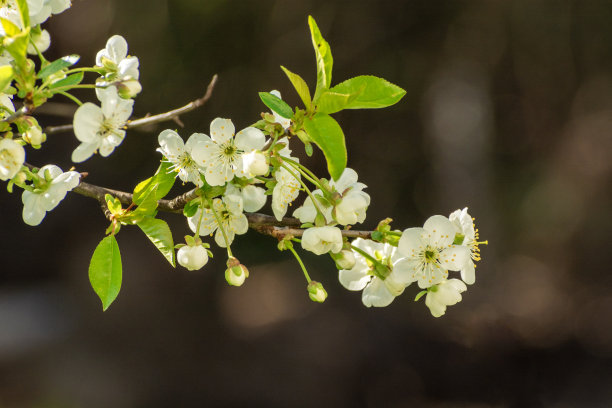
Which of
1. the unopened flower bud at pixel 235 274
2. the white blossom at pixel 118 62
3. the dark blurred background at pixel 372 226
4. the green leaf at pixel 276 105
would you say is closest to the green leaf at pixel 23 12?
the white blossom at pixel 118 62

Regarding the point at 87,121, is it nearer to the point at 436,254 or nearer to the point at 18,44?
the point at 18,44

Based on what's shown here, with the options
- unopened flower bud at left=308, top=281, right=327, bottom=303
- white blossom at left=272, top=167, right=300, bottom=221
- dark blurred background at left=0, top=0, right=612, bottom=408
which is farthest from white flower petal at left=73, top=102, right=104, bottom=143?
dark blurred background at left=0, top=0, right=612, bottom=408

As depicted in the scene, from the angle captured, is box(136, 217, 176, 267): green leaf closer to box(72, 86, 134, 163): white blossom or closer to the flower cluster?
box(72, 86, 134, 163): white blossom

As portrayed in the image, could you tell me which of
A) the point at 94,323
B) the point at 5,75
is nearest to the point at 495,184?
the point at 94,323

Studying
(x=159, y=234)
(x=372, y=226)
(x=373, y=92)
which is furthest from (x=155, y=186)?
(x=372, y=226)

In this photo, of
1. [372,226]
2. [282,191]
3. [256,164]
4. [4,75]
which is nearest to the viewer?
[4,75]

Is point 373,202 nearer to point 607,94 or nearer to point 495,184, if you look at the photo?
point 495,184
